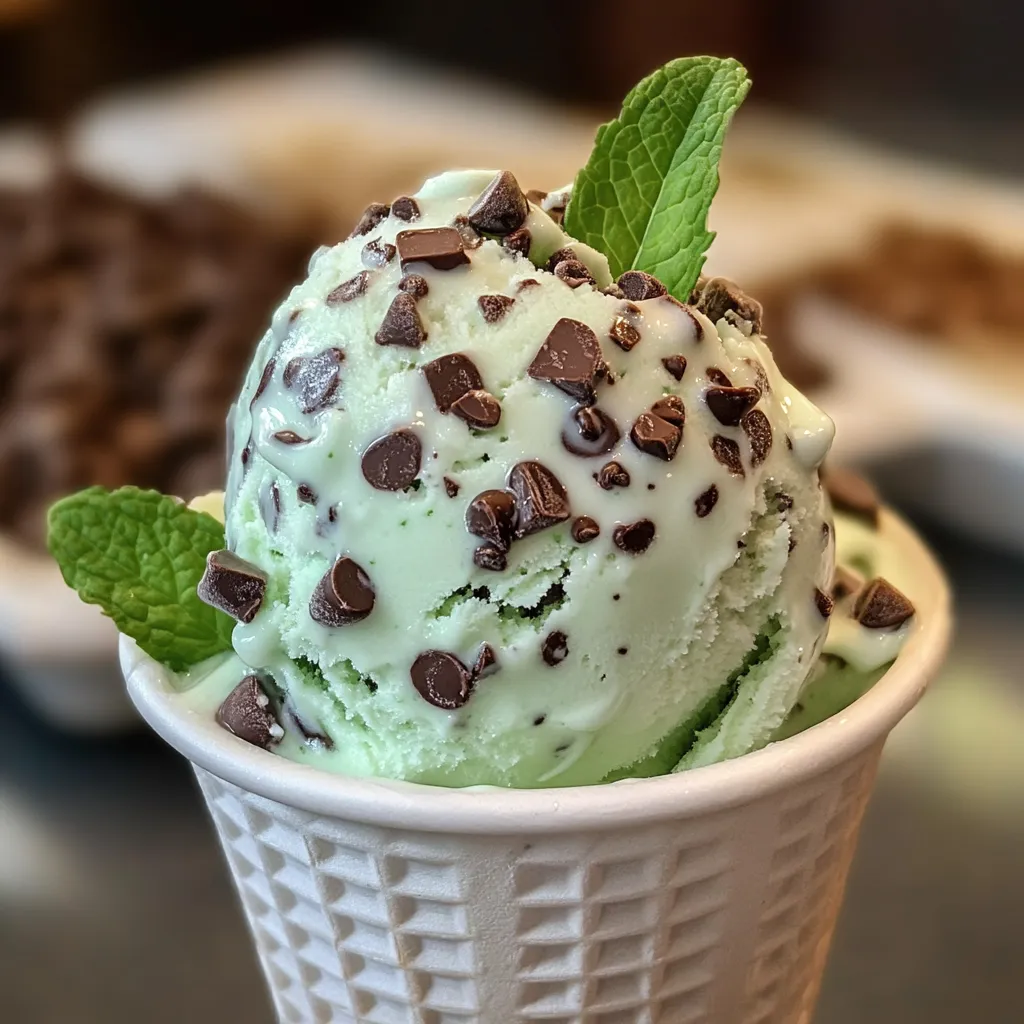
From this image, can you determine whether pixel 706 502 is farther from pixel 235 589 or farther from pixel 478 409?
pixel 235 589

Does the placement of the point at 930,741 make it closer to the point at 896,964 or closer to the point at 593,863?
the point at 896,964

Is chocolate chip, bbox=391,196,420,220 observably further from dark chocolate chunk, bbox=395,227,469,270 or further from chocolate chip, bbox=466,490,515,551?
chocolate chip, bbox=466,490,515,551

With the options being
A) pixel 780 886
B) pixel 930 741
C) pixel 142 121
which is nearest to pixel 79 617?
pixel 780 886

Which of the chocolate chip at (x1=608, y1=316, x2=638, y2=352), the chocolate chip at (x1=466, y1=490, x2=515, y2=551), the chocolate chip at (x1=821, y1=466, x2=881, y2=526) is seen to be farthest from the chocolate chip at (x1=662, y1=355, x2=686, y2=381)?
the chocolate chip at (x1=821, y1=466, x2=881, y2=526)

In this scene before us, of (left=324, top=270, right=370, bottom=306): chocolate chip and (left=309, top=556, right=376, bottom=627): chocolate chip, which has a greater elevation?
(left=324, top=270, right=370, bottom=306): chocolate chip

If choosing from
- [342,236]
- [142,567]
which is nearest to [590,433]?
[142,567]

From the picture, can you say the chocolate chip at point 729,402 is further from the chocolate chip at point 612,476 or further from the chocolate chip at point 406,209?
the chocolate chip at point 406,209
